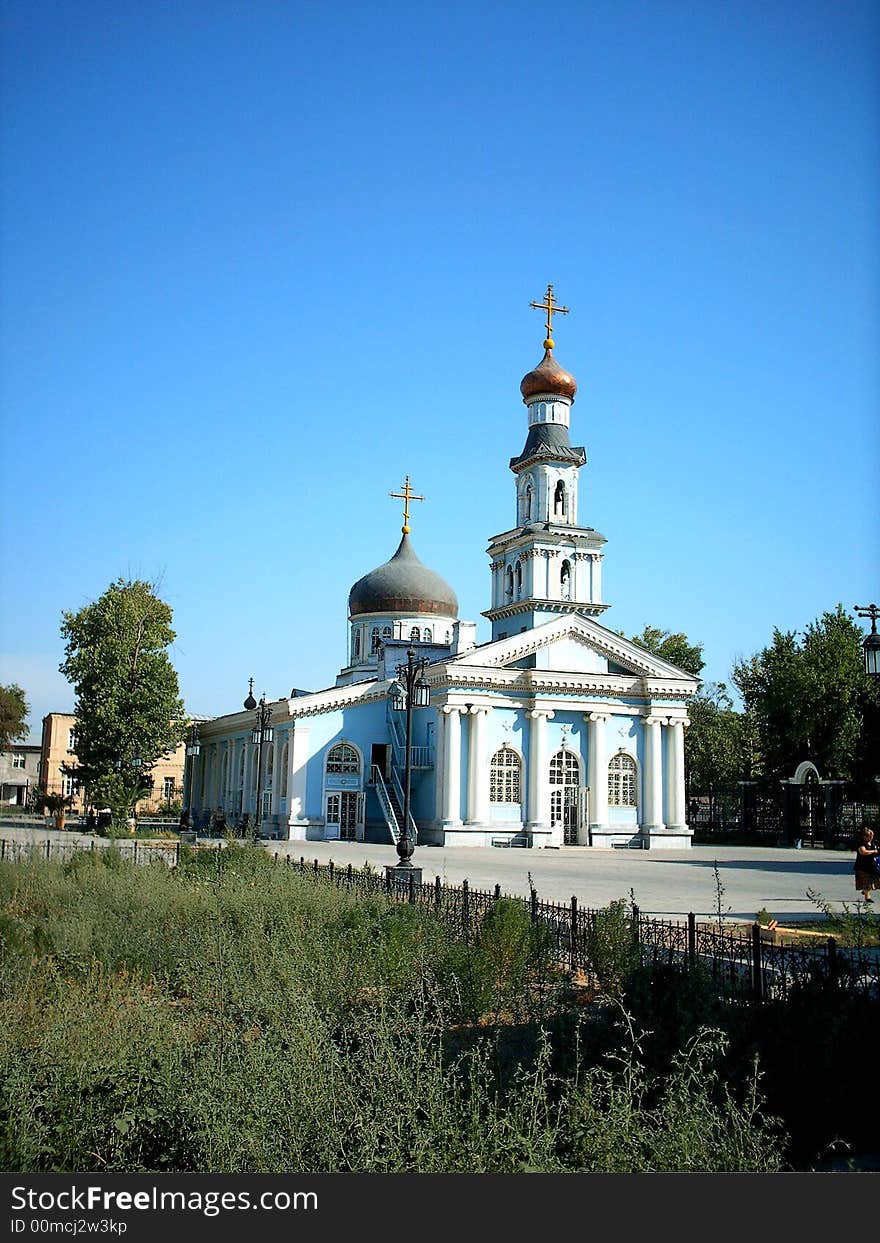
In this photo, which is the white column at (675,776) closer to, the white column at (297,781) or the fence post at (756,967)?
the white column at (297,781)

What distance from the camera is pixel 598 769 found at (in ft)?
145

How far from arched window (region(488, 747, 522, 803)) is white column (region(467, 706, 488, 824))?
61cm

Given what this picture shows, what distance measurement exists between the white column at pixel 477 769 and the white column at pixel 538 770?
1.99m

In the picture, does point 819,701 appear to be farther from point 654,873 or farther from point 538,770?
point 654,873

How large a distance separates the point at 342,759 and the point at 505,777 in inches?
262

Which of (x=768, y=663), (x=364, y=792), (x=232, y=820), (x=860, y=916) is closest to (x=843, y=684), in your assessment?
(x=768, y=663)

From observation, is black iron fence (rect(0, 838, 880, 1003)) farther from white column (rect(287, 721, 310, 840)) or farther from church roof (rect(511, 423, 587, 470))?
church roof (rect(511, 423, 587, 470))

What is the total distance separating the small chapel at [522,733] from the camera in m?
42.2

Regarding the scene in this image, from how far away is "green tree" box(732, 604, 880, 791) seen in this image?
51031 mm

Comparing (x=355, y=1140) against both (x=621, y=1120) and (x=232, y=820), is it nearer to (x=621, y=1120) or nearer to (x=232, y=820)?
(x=621, y=1120)

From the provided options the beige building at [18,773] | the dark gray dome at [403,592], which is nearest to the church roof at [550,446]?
the dark gray dome at [403,592]

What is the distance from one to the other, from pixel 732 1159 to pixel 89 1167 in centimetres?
317

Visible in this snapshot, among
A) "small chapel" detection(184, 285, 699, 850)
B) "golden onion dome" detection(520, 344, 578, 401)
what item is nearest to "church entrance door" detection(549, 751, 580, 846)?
"small chapel" detection(184, 285, 699, 850)

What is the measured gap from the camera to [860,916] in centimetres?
1378
